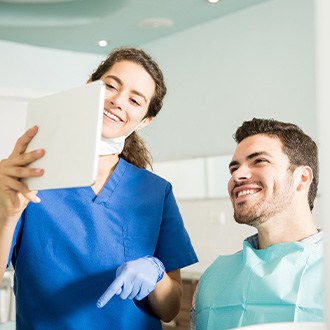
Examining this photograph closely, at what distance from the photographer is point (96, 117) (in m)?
0.91

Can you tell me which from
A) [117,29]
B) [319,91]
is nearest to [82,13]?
[117,29]

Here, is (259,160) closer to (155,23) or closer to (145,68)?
(145,68)

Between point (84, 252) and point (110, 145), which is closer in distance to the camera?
point (84, 252)

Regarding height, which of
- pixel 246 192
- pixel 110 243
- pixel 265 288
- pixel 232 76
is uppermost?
pixel 232 76

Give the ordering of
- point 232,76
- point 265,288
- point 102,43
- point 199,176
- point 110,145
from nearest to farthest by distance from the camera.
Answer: point 265,288
point 110,145
point 232,76
point 199,176
point 102,43

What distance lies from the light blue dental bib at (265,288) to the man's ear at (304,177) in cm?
17

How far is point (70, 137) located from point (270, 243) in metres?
0.75

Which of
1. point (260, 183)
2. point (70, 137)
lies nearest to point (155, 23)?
point (260, 183)

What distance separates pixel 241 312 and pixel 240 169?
379mm

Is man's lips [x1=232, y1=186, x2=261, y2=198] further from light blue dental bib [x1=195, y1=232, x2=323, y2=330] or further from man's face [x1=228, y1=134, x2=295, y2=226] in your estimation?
light blue dental bib [x1=195, y1=232, x2=323, y2=330]

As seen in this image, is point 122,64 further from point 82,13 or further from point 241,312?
point 82,13

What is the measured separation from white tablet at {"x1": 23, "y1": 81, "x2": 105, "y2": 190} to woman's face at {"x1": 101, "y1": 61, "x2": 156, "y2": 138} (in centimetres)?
33

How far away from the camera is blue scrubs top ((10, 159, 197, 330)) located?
132cm

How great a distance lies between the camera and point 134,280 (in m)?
1.22
